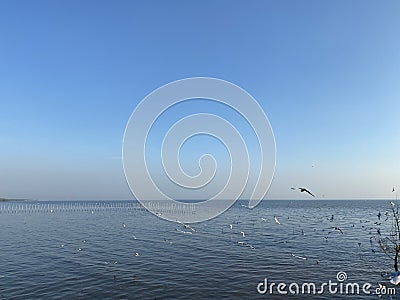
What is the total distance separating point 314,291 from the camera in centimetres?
2380

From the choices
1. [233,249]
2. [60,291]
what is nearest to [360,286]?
[233,249]

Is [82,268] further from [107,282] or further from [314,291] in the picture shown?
[314,291]

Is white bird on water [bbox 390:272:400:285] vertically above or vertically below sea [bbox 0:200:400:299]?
above

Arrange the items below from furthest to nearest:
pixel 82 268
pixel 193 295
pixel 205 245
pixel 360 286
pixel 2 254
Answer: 1. pixel 205 245
2. pixel 2 254
3. pixel 82 268
4. pixel 360 286
5. pixel 193 295

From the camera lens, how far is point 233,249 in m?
40.8

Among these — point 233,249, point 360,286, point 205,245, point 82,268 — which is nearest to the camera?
point 360,286

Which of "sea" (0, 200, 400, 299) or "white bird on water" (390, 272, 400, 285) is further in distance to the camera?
"sea" (0, 200, 400, 299)

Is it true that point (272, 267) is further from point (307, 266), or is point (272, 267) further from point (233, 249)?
point (233, 249)

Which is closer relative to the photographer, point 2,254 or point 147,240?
point 2,254

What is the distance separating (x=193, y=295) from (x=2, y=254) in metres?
28.5

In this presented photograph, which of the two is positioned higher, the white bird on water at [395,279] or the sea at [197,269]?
the white bird on water at [395,279]

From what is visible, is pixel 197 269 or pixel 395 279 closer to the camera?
pixel 395 279

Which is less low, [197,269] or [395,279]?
[395,279]

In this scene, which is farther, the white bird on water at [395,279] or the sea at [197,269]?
the sea at [197,269]
